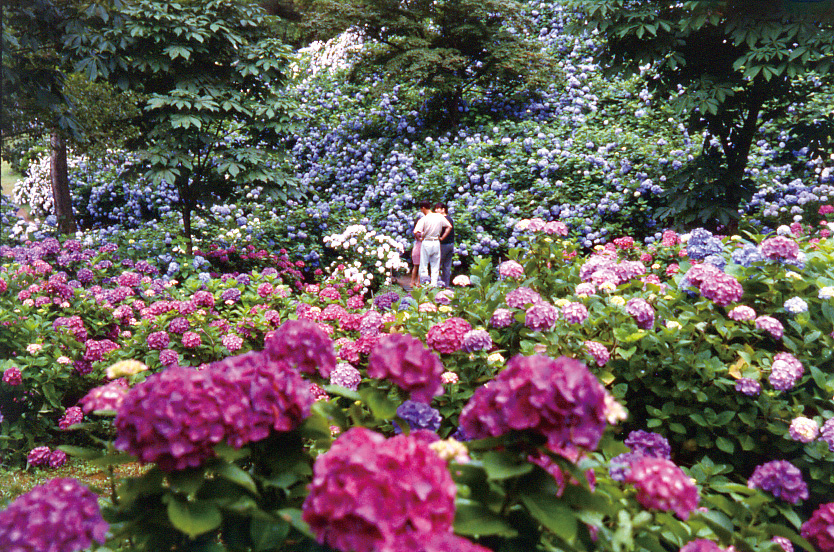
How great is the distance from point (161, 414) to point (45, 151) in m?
10.7

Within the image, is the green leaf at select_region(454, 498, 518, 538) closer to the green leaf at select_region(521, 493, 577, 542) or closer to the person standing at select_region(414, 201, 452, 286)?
the green leaf at select_region(521, 493, 577, 542)

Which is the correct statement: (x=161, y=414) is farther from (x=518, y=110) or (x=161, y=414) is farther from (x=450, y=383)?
(x=518, y=110)

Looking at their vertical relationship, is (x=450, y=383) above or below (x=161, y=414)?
below

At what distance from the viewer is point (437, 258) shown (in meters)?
7.23

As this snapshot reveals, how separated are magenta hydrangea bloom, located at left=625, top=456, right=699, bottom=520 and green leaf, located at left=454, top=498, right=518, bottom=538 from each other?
0.34 meters

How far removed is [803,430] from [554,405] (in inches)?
58.1

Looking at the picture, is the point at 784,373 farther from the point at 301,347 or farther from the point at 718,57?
the point at 718,57

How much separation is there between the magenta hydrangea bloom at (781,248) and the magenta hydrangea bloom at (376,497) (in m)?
2.18

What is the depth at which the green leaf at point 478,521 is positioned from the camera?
39.7 inches

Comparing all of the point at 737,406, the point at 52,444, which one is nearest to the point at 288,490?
the point at 737,406

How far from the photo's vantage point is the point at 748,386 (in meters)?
2.08

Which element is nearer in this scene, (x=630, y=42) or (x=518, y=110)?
(x=630, y=42)

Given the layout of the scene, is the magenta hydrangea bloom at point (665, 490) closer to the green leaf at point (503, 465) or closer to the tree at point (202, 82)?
the green leaf at point (503, 465)

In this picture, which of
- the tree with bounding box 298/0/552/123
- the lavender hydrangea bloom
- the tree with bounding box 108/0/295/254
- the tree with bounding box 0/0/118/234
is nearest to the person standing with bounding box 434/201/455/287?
the tree with bounding box 108/0/295/254
